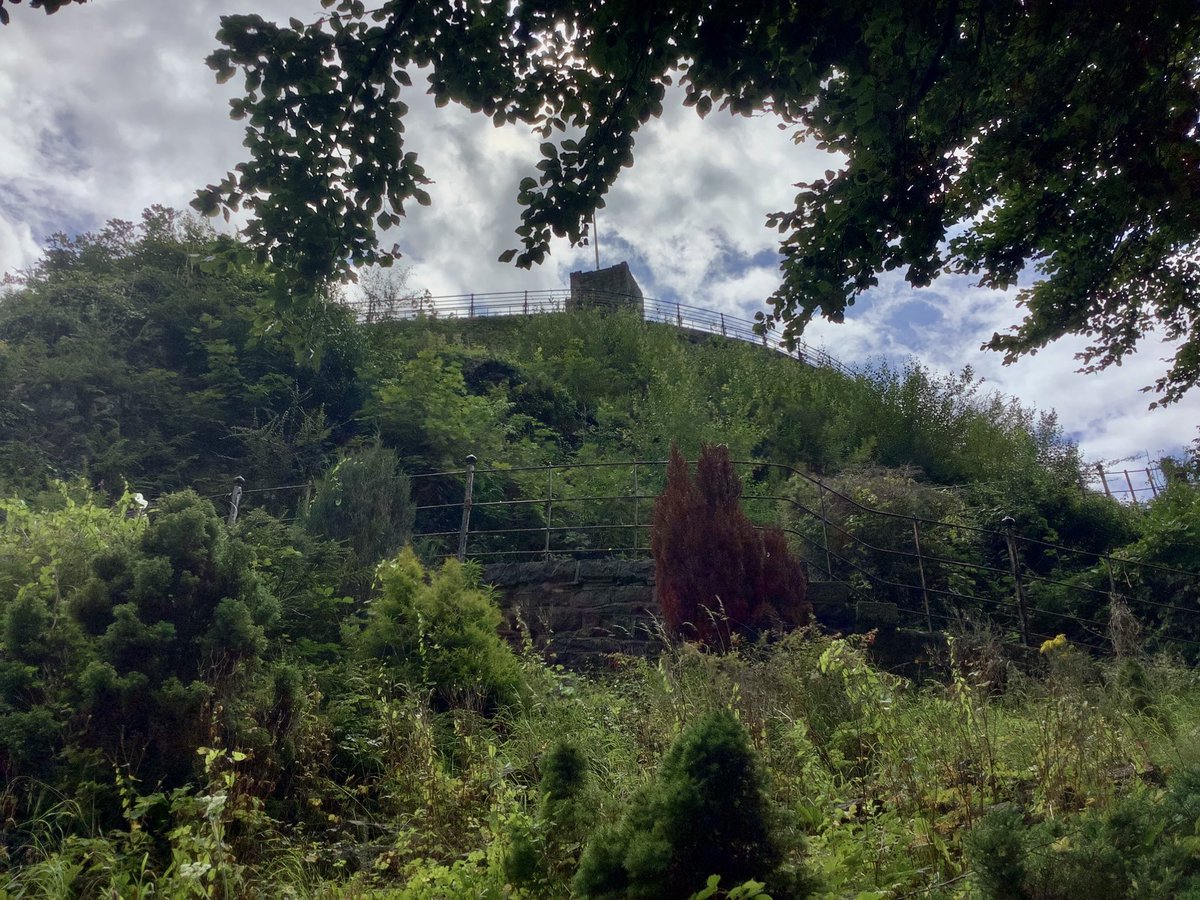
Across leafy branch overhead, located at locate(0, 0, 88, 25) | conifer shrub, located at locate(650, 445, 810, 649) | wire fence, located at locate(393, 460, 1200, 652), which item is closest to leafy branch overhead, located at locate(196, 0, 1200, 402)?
leafy branch overhead, located at locate(0, 0, 88, 25)

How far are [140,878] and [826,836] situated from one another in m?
2.78

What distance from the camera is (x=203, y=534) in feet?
16.5

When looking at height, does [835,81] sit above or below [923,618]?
above

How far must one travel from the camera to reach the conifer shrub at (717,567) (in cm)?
746

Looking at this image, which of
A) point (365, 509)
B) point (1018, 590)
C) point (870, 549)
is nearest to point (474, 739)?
point (365, 509)

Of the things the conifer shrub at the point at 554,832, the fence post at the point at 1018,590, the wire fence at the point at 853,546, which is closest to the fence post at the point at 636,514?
the wire fence at the point at 853,546

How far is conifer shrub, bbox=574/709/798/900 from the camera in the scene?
8.34 ft

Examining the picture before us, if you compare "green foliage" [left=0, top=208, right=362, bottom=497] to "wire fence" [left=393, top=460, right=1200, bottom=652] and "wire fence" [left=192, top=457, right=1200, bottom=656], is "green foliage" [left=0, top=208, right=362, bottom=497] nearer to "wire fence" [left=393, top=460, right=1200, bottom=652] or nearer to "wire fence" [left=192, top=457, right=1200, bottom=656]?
"wire fence" [left=192, top=457, right=1200, bottom=656]

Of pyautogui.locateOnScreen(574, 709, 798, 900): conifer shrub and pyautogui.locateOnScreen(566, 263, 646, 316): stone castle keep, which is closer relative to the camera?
pyautogui.locateOnScreen(574, 709, 798, 900): conifer shrub

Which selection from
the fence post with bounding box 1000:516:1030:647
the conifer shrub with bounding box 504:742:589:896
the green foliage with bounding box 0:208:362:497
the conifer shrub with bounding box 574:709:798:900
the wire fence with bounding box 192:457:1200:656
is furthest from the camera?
the green foliage with bounding box 0:208:362:497

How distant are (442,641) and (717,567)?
270 centimetres

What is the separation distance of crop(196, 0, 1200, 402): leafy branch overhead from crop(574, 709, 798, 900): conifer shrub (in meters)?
2.62

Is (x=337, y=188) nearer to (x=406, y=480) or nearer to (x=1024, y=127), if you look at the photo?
(x=1024, y=127)

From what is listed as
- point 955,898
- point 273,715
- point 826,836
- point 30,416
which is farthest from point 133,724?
point 30,416
